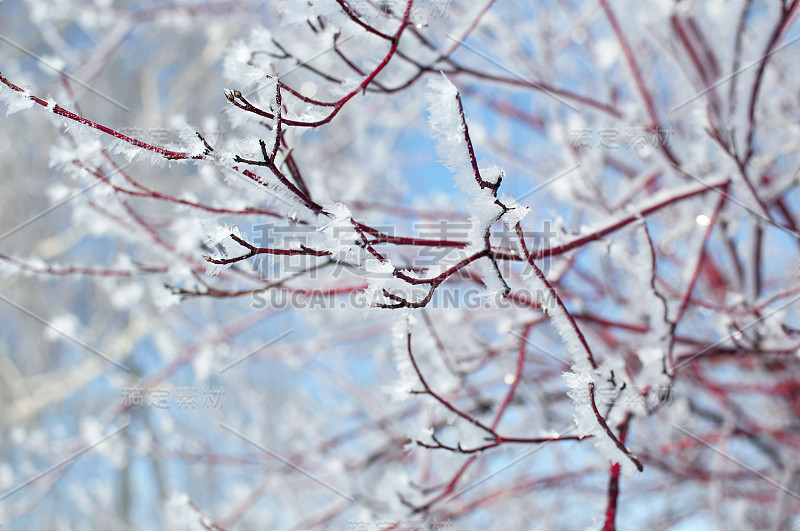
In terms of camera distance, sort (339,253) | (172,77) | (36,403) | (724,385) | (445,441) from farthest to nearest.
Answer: (172,77) < (36,403) < (724,385) < (445,441) < (339,253)

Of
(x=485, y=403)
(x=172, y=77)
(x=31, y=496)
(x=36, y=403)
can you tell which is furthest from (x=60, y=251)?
(x=485, y=403)

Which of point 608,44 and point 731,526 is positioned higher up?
point 608,44

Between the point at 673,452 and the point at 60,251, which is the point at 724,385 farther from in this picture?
the point at 60,251

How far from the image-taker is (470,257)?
2.27 ft

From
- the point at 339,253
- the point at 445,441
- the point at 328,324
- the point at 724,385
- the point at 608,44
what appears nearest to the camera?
the point at 339,253

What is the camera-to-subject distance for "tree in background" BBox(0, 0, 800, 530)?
0.75 m

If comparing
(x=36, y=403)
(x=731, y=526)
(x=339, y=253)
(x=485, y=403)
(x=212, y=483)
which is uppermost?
(x=36, y=403)

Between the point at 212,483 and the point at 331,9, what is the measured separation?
7.38 meters

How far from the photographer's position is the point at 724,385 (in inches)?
83.5

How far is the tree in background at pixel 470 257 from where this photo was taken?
29.7 inches

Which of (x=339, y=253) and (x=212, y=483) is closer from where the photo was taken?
(x=339, y=253)

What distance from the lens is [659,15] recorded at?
173 centimetres

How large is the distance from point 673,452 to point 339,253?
2039 mm

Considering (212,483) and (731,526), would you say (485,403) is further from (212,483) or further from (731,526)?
(212,483)
